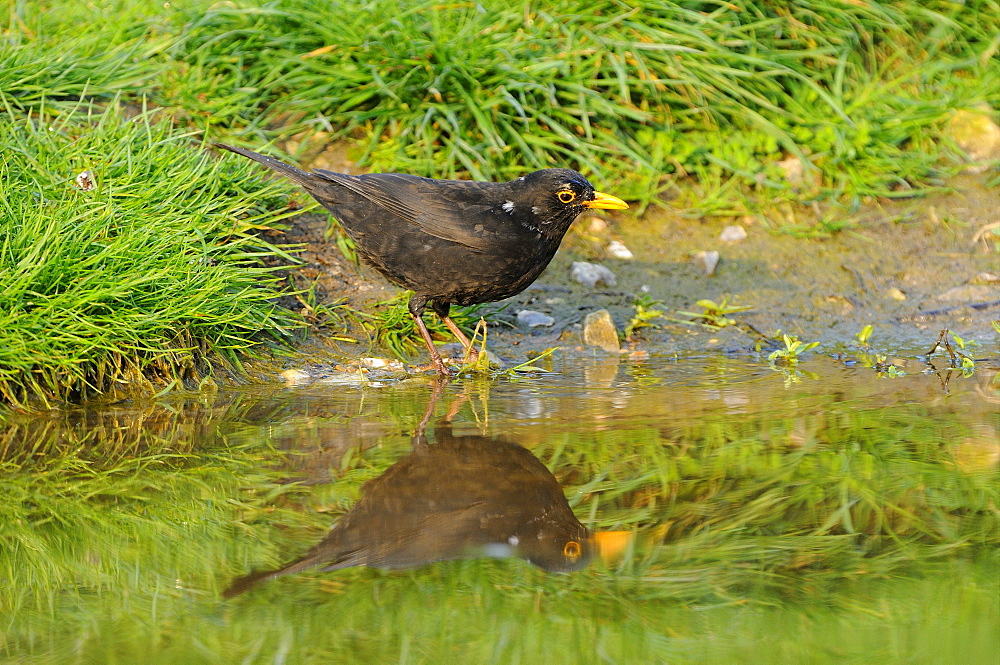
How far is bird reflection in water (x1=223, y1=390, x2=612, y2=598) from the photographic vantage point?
104 inches

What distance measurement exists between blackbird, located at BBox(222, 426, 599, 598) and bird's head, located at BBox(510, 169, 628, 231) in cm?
171

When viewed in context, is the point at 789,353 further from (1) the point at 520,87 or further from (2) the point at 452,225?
(1) the point at 520,87

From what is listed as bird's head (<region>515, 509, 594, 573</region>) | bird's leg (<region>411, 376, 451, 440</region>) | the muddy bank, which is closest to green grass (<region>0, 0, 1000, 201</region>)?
the muddy bank

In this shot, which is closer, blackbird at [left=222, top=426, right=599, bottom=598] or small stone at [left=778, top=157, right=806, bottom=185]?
blackbird at [left=222, top=426, right=599, bottom=598]

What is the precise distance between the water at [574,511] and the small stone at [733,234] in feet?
6.42

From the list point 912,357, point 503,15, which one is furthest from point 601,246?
point 912,357

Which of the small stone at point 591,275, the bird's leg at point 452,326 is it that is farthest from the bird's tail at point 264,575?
the small stone at point 591,275

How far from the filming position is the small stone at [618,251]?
238 inches

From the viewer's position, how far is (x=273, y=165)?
5.10 meters

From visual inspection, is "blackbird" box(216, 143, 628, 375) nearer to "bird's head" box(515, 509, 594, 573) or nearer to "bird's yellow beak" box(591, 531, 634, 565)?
"bird's head" box(515, 509, 594, 573)

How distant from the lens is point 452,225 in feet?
15.9

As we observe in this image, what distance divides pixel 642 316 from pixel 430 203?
50.6 inches

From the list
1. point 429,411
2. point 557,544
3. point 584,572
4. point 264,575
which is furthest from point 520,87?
point 264,575

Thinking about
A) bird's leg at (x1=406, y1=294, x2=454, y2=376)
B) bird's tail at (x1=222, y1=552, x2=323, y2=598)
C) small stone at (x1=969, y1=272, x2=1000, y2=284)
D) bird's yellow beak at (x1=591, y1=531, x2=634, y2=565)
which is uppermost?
bird's tail at (x1=222, y1=552, x2=323, y2=598)
